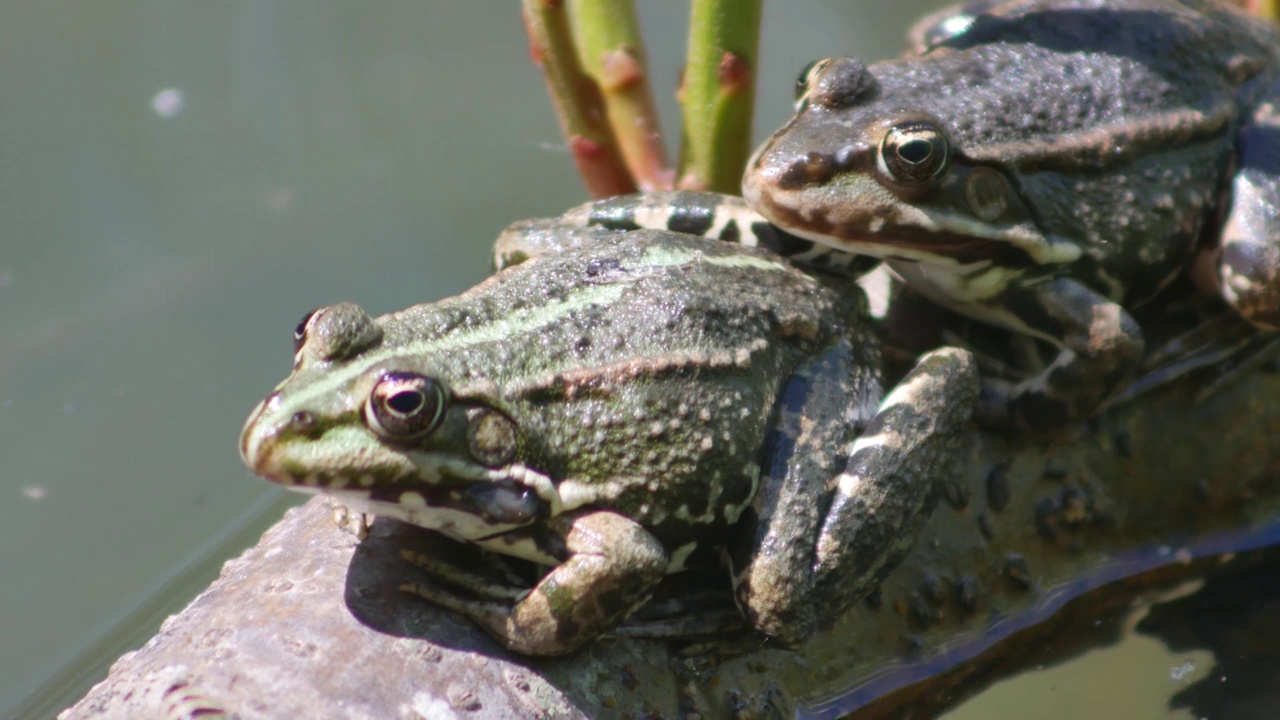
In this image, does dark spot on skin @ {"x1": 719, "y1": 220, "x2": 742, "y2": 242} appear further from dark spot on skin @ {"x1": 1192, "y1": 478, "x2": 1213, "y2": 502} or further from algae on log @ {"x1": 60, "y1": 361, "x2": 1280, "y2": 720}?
dark spot on skin @ {"x1": 1192, "y1": 478, "x2": 1213, "y2": 502}

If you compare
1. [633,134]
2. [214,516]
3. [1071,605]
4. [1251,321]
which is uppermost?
[633,134]

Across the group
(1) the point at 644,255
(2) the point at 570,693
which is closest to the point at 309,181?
(1) the point at 644,255

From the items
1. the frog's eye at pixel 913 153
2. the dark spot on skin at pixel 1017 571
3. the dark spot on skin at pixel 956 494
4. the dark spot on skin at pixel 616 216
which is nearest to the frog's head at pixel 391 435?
the dark spot on skin at pixel 616 216

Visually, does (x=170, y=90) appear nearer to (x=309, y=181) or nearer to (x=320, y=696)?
(x=309, y=181)

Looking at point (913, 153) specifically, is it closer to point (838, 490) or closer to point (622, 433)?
point (838, 490)

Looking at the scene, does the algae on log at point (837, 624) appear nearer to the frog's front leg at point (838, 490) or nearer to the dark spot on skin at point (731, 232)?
the frog's front leg at point (838, 490)
